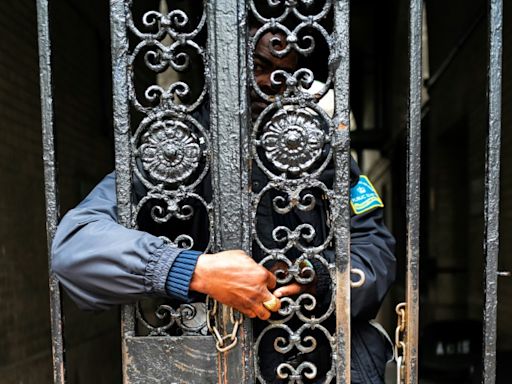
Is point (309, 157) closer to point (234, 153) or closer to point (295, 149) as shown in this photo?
point (295, 149)

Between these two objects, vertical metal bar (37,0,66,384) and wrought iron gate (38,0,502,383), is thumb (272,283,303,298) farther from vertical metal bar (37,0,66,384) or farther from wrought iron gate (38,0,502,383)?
vertical metal bar (37,0,66,384)

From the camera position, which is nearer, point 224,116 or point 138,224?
point 224,116

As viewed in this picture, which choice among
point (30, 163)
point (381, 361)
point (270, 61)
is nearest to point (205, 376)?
point (381, 361)

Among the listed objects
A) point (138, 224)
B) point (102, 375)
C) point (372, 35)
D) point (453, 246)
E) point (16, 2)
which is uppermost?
point (372, 35)

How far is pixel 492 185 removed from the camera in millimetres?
1598

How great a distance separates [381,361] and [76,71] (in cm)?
392

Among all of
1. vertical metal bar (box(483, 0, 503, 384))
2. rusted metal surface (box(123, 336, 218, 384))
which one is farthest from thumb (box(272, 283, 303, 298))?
vertical metal bar (box(483, 0, 503, 384))

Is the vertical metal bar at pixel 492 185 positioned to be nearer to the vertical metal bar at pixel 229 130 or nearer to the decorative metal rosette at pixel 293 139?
the decorative metal rosette at pixel 293 139

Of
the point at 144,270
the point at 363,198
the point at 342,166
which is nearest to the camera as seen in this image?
the point at 144,270

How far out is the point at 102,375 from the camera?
523cm

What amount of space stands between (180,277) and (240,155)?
0.40m

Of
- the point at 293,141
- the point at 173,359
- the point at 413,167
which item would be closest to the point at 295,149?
the point at 293,141

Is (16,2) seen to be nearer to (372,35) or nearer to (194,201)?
(194,201)

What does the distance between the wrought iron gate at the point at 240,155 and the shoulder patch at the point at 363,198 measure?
0.91 ft
